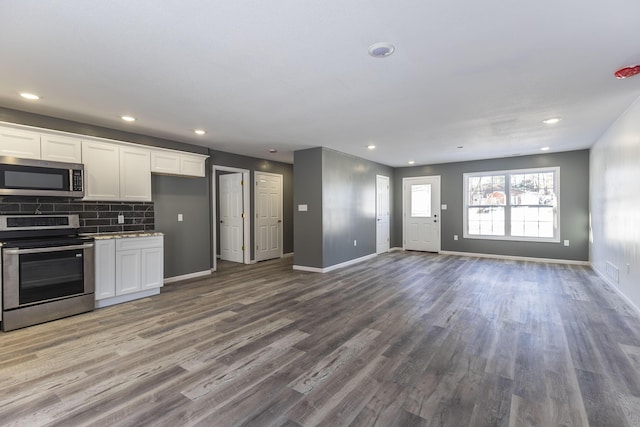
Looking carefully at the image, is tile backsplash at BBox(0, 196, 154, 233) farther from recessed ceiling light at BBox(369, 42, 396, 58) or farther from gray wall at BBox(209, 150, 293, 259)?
recessed ceiling light at BBox(369, 42, 396, 58)

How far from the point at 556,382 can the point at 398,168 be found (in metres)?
6.91

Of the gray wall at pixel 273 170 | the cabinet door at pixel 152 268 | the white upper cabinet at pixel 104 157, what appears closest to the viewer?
the white upper cabinet at pixel 104 157

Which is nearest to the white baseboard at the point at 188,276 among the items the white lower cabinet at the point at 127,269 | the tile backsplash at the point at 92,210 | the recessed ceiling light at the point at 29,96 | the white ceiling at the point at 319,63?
the white lower cabinet at the point at 127,269

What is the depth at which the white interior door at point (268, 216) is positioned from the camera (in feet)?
22.4

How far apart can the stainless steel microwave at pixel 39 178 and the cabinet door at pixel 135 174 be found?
1.79 feet

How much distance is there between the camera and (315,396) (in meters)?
1.94

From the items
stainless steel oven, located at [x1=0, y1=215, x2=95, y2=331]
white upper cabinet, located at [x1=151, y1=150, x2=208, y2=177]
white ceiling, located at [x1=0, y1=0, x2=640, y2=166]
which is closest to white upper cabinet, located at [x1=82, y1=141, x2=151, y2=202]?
→ white upper cabinet, located at [x1=151, y1=150, x2=208, y2=177]

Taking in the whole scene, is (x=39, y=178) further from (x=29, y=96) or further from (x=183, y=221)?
(x=183, y=221)

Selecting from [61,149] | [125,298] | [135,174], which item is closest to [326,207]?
[135,174]

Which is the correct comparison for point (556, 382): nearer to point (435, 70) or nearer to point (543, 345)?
point (543, 345)

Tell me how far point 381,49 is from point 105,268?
393 cm

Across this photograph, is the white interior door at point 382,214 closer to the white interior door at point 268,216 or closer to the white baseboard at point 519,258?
the white baseboard at point 519,258

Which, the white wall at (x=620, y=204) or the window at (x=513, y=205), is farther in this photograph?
the window at (x=513, y=205)

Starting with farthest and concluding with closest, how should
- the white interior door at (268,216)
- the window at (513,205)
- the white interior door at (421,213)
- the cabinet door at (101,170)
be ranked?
the white interior door at (421,213), the white interior door at (268,216), the window at (513,205), the cabinet door at (101,170)
